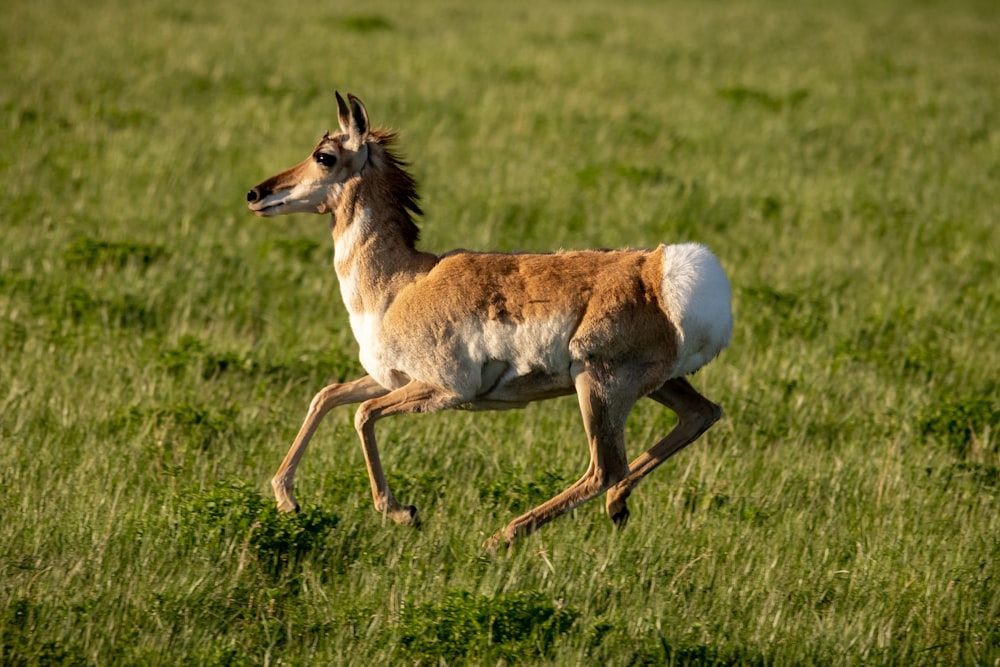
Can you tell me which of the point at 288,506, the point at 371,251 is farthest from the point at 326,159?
the point at 288,506

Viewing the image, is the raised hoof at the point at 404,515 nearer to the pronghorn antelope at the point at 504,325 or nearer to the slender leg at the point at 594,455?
the pronghorn antelope at the point at 504,325

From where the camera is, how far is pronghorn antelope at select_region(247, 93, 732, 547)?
5.66 m

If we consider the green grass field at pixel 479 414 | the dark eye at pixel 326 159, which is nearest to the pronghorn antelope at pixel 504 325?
the dark eye at pixel 326 159

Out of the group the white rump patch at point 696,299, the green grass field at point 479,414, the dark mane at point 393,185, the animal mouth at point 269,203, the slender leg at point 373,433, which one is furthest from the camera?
the dark mane at point 393,185

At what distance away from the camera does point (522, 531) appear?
5730mm

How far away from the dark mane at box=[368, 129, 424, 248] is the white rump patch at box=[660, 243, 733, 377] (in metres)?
1.31

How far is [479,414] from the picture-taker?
773 centimetres

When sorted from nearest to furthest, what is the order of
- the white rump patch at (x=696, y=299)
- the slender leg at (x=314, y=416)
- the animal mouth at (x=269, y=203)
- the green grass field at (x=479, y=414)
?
the green grass field at (x=479, y=414) < the white rump patch at (x=696, y=299) < the slender leg at (x=314, y=416) < the animal mouth at (x=269, y=203)

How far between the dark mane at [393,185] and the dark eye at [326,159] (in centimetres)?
19

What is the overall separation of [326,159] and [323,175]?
8 centimetres

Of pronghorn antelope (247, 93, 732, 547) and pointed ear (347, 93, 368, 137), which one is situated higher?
pointed ear (347, 93, 368, 137)

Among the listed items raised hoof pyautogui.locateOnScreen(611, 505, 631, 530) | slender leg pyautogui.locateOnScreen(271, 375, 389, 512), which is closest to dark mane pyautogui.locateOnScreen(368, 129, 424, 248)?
slender leg pyautogui.locateOnScreen(271, 375, 389, 512)

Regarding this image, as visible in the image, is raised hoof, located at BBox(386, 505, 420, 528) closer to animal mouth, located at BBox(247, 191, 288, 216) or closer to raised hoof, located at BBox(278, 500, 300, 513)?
raised hoof, located at BBox(278, 500, 300, 513)

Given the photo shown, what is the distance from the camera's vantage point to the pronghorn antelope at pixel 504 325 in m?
5.66
